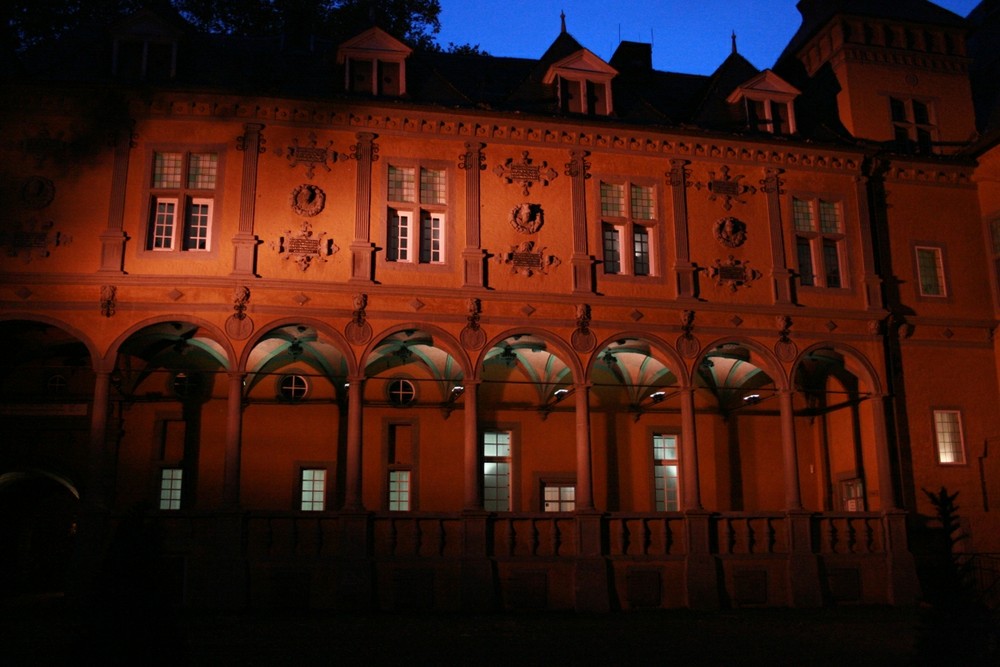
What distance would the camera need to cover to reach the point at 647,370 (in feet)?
83.5

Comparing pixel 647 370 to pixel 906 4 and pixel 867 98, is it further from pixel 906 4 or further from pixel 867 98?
pixel 906 4

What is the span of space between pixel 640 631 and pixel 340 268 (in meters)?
9.66

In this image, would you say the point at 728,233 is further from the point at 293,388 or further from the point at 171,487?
the point at 171,487

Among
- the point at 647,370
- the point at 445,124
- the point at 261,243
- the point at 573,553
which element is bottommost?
the point at 573,553

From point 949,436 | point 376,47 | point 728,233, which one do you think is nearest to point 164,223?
point 376,47

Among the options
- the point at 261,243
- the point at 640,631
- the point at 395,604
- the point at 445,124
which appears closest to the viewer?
the point at 640,631

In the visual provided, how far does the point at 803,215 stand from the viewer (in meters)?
24.2

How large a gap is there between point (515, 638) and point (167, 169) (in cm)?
1241

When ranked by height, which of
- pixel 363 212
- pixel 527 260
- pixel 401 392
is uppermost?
pixel 363 212

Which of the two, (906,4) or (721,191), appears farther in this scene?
(906,4)

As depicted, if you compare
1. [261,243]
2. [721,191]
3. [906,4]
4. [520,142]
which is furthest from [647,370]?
[906,4]

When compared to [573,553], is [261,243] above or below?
above

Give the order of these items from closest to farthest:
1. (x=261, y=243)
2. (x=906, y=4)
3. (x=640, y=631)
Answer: (x=640, y=631)
(x=261, y=243)
(x=906, y=4)

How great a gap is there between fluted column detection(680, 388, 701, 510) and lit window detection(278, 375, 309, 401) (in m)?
9.09
